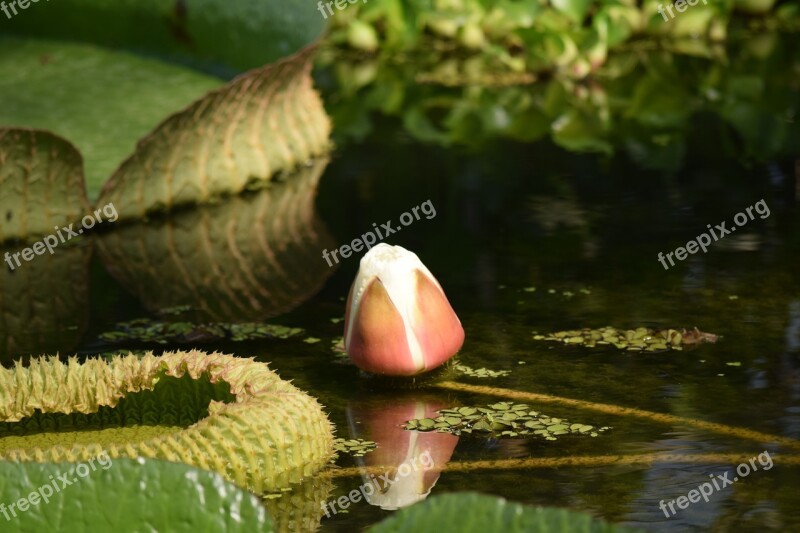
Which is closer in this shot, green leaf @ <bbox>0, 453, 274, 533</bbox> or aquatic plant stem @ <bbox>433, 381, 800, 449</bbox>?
green leaf @ <bbox>0, 453, 274, 533</bbox>

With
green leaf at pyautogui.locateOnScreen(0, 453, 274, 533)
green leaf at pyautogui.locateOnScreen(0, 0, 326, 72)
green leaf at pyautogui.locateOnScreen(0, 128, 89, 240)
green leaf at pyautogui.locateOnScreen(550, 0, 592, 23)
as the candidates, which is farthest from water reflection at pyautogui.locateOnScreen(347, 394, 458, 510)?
green leaf at pyautogui.locateOnScreen(550, 0, 592, 23)

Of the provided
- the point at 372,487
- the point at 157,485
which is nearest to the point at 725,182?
the point at 372,487

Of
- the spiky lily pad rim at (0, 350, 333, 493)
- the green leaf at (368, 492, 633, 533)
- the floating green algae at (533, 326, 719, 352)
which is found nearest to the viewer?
the green leaf at (368, 492, 633, 533)

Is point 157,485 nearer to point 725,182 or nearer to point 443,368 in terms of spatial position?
point 443,368

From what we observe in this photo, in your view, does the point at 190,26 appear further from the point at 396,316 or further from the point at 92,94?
the point at 396,316

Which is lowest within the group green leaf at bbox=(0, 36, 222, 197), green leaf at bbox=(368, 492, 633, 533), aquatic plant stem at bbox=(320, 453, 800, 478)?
aquatic plant stem at bbox=(320, 453, 800, 478)

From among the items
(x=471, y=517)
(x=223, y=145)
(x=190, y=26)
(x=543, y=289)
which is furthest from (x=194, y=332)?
(x=190, y=26)

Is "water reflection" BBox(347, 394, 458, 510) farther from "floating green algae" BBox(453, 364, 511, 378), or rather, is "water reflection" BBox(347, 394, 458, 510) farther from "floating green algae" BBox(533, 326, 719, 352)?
"floating green algae" BBox(533, 326, 719, 352)

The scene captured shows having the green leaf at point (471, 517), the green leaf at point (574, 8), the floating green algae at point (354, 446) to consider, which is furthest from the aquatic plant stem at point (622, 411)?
the green leaf at point (574, 8)
